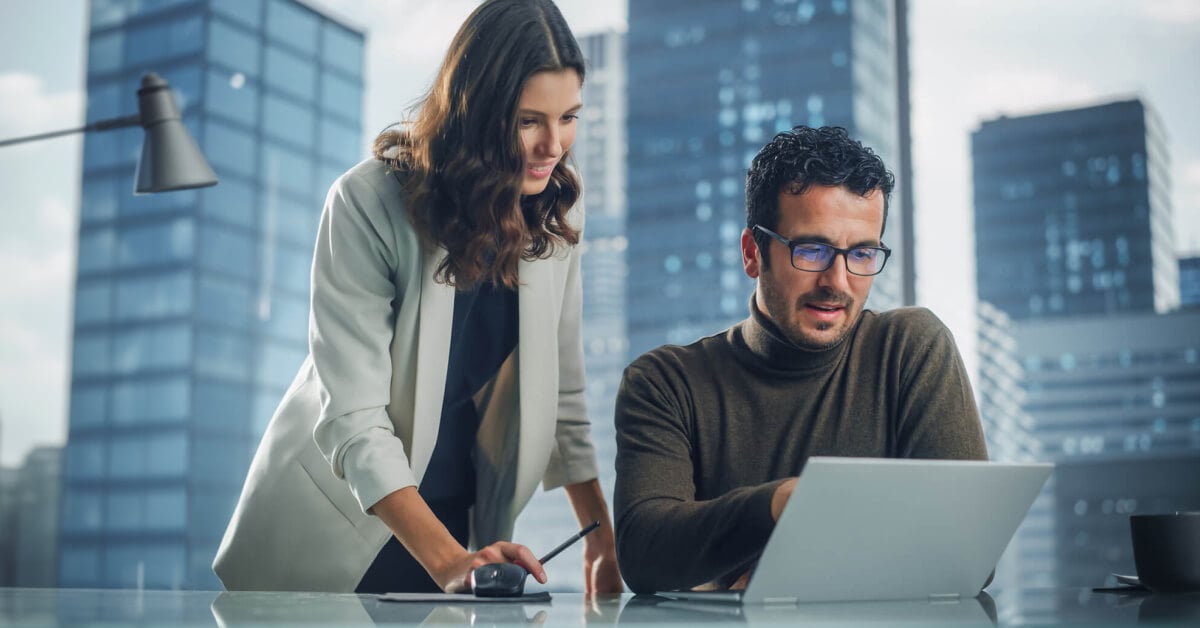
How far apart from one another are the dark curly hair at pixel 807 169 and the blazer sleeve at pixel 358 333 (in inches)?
20.4

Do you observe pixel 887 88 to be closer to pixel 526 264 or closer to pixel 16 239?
pixel 526 264

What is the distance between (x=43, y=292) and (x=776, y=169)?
14.4 ft

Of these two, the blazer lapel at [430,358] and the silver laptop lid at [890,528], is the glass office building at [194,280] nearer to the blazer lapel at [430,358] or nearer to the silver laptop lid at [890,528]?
the blazer lapel at [430,358]

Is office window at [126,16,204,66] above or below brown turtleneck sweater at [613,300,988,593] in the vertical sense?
above

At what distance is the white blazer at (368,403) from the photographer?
157 cm

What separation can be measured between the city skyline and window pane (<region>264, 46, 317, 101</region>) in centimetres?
42

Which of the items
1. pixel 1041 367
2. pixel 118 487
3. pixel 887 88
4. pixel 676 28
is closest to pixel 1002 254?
pixel 1041 367

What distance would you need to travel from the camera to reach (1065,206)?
4.04 m

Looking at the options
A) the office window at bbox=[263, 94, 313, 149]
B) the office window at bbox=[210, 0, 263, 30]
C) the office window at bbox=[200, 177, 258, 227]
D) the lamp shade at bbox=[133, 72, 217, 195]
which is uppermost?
the office window at bbox=[210, 0, 263, 30]

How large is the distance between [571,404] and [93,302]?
4.01 m

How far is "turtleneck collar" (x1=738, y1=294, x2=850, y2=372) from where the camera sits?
1.66 meters

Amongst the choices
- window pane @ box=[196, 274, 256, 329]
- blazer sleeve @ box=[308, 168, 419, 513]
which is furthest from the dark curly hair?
window pane @ box=[196, 274, 256, 329]

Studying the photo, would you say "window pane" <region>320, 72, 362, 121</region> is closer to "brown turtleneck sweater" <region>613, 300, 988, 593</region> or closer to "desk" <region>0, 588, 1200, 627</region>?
"brown turtleneck sweater" <region>613, 300, 988, 593</region>

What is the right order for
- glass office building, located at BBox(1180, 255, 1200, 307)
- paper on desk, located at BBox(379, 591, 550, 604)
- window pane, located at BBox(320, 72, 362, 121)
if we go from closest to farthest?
paper on desk, located at BBox(379, 591, 550, 604) → glass office building, located at BBox(1180, 255, 1200, 307) → window pane, located at BBox(320, 72, 362, 121)
